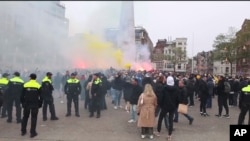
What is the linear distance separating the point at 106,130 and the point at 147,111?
1.71 meters

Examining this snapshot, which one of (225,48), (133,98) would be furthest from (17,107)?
(225,48)

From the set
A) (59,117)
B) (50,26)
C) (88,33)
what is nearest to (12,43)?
(50,26)

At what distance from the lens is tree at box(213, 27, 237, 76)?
48.6 m

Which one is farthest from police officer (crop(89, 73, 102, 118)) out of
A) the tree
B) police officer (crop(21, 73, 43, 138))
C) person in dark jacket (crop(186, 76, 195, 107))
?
the tree

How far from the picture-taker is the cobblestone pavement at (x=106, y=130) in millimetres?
9359

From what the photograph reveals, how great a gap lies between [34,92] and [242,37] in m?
31.6

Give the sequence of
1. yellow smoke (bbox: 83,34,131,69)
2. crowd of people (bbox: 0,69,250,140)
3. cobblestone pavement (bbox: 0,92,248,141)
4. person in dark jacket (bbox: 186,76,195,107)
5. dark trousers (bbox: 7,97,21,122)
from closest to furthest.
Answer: cobblestone pavement (bbox: 0,92,248,141), crowd of people (bbox: 0,69,250,140), dark trousers (bbox: 7,97,21,122), person in dark jacket (bbox: 186,76,195,107), yellow smoke (bbox: 83,34,131,69)

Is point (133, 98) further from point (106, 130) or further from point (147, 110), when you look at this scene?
point (147, 110)

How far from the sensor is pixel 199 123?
1228 centimetres

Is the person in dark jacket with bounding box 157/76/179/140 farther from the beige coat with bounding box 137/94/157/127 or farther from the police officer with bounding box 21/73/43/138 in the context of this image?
the police officer with bounding box 21/73/43/138

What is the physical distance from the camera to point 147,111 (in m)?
9.40

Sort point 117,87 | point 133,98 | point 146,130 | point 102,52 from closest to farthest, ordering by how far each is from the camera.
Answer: point 146,130 → point 133,98 → point 117,87 → point 102,52

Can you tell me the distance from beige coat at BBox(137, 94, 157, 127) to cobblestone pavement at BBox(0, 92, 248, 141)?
490mm

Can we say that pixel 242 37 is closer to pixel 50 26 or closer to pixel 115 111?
pixel 50 26
